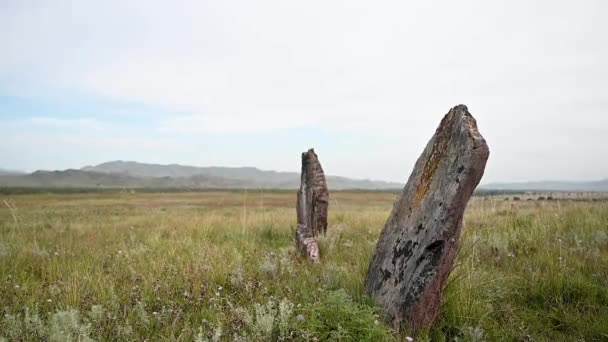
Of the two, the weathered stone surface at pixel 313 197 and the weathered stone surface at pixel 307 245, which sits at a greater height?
the weathered stone surface at pixel 313 197

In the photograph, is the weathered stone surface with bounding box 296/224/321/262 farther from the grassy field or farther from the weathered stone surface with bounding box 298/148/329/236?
the weathered stone surface with bounding box 298/148/329/236

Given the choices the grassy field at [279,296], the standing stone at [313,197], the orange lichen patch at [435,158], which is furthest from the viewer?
the standing stone at [313,197]

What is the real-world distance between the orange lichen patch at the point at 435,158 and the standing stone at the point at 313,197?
4.21 metres

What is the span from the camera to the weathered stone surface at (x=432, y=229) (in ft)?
11.1

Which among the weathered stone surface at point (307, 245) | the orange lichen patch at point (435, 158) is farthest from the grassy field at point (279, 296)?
the orange lichen patch at point (435, 158)

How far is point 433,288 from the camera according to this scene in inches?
134

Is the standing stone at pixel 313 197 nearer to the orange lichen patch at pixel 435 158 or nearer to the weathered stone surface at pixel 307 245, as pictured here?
the weathered stone surface at pixel 307 245

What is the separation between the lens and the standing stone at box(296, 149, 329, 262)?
27.1 feet

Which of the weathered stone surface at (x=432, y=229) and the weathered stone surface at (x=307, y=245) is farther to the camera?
the weathered stone surface at (x=307, y=245)

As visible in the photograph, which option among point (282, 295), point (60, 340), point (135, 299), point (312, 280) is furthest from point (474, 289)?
point (60, 340)

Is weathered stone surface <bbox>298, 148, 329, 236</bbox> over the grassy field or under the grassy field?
over

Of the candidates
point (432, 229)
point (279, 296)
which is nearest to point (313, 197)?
point (279, 296)

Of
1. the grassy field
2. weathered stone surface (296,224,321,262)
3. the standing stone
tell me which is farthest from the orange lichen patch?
the standing stone

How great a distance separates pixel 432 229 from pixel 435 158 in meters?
0.78
